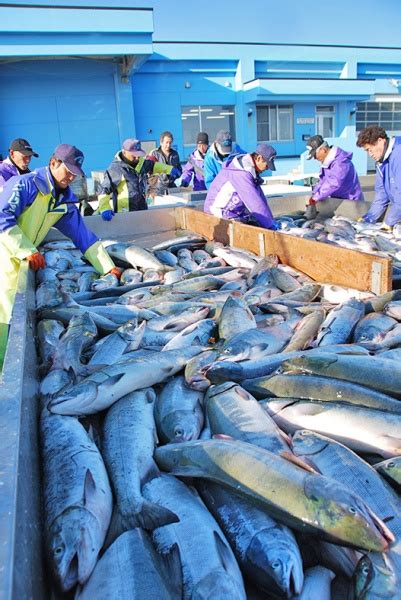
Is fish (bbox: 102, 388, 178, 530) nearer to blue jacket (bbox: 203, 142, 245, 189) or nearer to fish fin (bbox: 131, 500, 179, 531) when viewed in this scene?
fish fin (bbox: 131, 500, 179, 531)

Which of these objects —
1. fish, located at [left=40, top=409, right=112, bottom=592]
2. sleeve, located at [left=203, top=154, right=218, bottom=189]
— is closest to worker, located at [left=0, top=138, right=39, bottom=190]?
sleeve, located at [left=203, top=154, right=218, bottom=189]

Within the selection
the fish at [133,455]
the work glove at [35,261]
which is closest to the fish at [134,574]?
the fish at [133,455]

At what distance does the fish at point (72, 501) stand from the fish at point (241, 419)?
1.86 feet

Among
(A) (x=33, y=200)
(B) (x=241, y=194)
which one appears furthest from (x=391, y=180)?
(A) (x=33, y=200)

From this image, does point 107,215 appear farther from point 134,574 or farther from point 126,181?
point 134,574

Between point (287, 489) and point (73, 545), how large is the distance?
0.73m

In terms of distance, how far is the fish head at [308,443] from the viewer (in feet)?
5.99

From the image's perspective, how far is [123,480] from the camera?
1815 mm

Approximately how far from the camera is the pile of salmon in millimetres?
1404

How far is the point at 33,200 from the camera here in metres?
4.70

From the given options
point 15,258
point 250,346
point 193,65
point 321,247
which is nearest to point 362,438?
point 250,346

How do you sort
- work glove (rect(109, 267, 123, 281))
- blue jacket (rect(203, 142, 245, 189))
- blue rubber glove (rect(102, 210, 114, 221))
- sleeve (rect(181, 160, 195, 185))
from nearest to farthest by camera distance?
1. work glove (rect(109, 267, 123, 281))
2. blue rubber glove (rect(102, 210, 114, 221))
3. blue jacket (rect(203, 142, 245, 189))
4. sleeve (rect(181, 160, 195, 185))

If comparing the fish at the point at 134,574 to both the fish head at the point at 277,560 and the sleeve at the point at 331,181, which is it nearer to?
the fish head at the point at 277,560

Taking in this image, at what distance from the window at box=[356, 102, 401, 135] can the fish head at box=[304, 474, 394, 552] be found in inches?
1068
